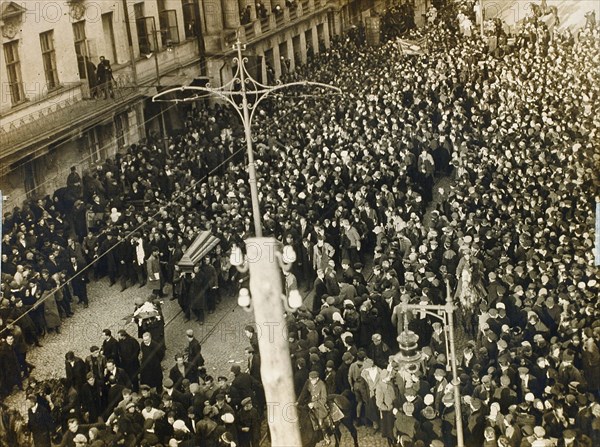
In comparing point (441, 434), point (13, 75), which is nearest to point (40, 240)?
point (13, 75)

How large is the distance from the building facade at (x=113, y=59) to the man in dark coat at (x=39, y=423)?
9.28 meters

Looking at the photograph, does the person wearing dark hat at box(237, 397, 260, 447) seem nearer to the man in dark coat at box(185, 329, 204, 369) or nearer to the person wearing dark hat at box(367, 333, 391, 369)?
the man in dark coat at box(185, 329, 204, 369)

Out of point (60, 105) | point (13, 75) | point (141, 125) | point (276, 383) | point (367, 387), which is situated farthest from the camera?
point (141, 125)

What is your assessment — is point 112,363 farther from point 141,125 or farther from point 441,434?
point 141,125

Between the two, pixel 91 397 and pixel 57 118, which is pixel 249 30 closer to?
pixel 57 118

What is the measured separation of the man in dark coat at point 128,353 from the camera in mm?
17422

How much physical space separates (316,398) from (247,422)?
3.67 ft

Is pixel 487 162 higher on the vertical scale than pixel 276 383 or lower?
lower

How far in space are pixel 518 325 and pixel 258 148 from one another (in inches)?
432

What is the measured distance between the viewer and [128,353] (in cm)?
1744

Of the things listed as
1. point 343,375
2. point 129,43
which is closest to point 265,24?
point 129,43

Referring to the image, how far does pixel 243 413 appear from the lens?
48.8ft

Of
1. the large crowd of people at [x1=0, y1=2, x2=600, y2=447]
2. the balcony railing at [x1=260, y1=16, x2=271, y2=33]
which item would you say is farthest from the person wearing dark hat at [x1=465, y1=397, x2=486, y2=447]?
the balcony railing at [x1=260, y1=16, x2=271, y2=33]

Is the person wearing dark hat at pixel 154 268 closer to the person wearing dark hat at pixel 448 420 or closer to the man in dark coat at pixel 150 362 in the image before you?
the man in dark coat at pixel 150 362
